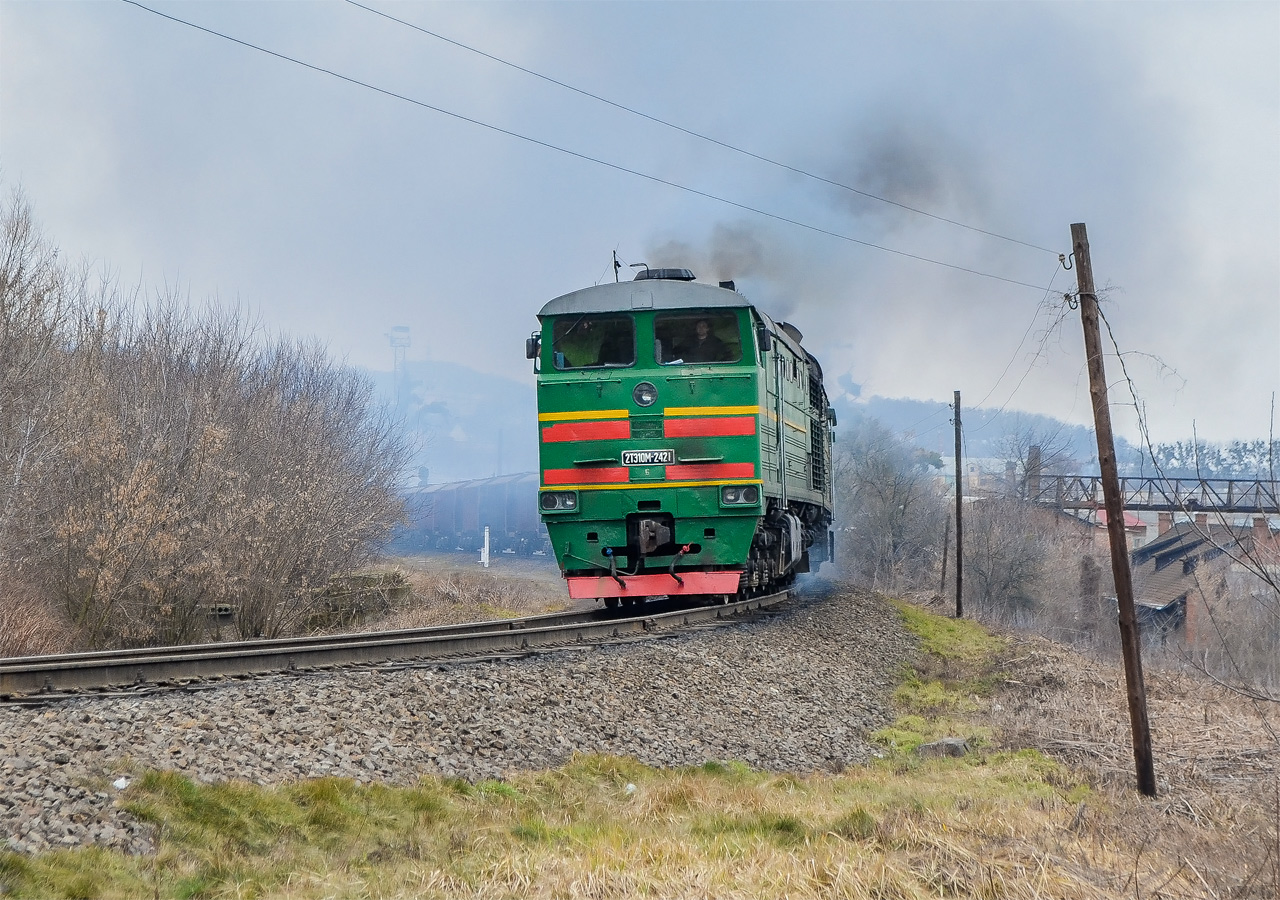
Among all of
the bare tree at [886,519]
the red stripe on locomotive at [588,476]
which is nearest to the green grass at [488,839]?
the red stripe on locomotive at [588,476]

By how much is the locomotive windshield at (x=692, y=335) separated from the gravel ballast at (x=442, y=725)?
11.2ft

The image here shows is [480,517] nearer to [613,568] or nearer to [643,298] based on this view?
[613,568]

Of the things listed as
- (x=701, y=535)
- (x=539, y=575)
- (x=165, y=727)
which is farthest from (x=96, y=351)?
(x=539, y=575)

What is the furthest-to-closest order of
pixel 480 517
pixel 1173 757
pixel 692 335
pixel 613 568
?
pixel 480 517 → pixel 692 335 → pixel 613 568 → pixel 1173 757

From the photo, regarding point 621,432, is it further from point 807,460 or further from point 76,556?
point 76,556

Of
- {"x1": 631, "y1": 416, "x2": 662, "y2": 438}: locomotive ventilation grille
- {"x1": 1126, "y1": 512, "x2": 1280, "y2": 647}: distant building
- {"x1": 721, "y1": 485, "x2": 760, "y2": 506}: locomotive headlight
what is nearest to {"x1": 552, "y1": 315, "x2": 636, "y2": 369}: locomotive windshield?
{"x1": 631, "y1": 416, "x2": 662, "y2": 438}: locomotive ventilation grille

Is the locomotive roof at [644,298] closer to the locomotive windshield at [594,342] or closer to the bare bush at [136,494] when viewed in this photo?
the locomotive windshield at [594,342]

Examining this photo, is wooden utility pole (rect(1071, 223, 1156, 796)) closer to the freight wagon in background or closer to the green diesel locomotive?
the green diesel locomotive

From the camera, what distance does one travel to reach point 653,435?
12953 millimetres

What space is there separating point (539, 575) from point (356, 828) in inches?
1320

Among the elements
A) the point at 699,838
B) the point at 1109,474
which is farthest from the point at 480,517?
the point at 699,838

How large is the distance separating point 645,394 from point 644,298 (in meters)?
1.25

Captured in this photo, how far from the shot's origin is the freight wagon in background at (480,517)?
50.6 m

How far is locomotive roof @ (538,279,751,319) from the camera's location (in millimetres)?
13156
